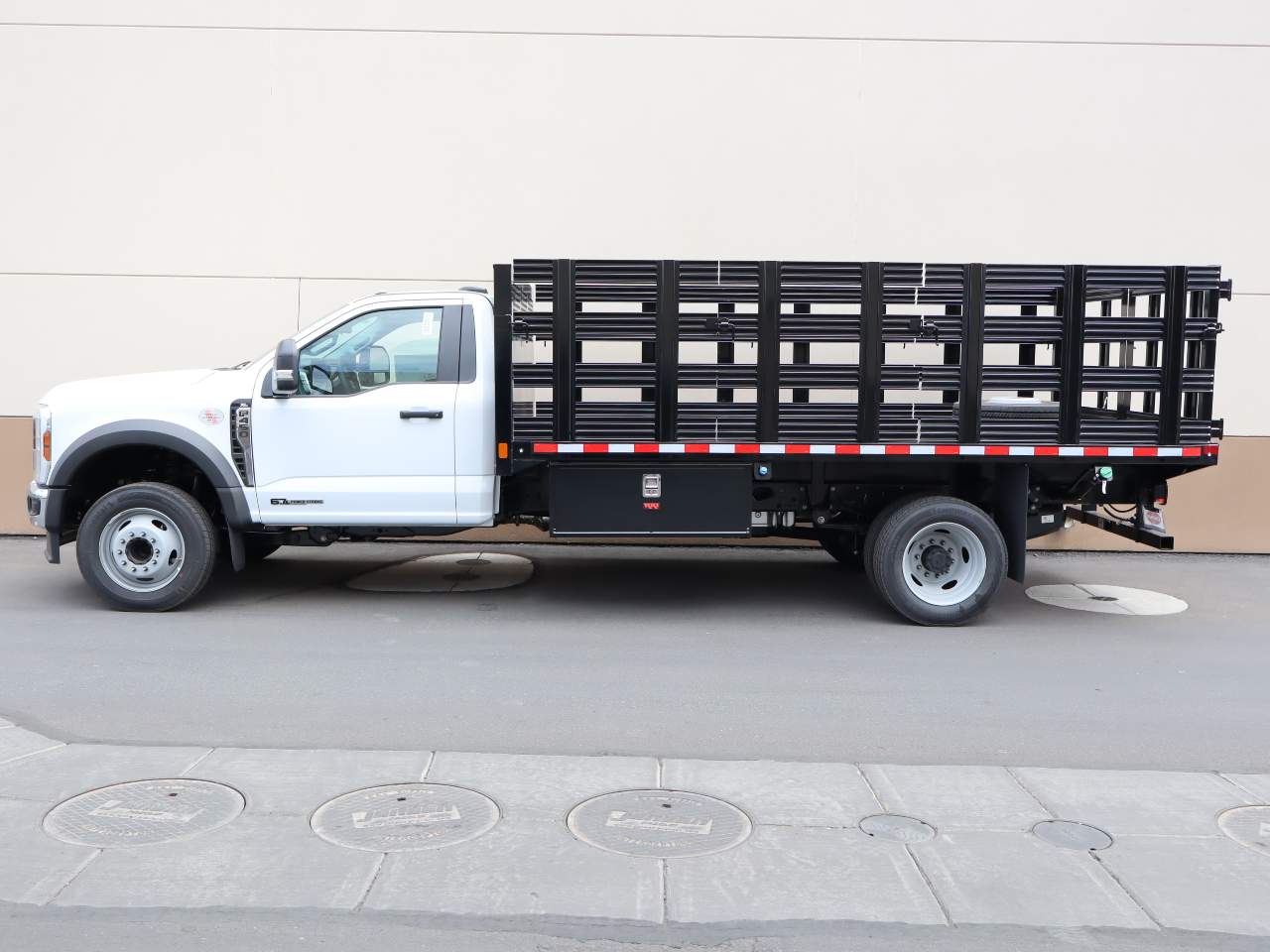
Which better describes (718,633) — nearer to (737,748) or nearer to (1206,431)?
(737,748)

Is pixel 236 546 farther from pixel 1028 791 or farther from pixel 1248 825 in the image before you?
pixel 1248 825

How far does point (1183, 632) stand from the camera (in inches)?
337

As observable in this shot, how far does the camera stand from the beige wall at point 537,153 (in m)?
12.0

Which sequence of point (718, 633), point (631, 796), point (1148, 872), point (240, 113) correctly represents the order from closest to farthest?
point (1148, 872)
point (631, 796)
point (718, 633)
point (240, 113)

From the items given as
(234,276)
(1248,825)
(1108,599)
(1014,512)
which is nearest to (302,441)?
(234,276)

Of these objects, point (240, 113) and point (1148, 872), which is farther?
point (240, 113)

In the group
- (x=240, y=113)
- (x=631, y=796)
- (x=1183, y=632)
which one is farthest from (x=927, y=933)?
(x=240, y=113)

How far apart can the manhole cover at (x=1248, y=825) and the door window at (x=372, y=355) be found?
5794mm

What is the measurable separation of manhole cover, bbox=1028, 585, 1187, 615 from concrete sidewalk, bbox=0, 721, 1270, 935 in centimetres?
400

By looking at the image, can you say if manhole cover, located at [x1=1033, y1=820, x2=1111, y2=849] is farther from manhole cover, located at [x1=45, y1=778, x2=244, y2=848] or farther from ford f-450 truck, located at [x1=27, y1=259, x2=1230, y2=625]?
ford f-450 truck, located at [x1=27, y1=259, x2=1230, y2=625]

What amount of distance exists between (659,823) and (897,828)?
0.97m

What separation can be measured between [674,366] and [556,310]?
0.93 meters

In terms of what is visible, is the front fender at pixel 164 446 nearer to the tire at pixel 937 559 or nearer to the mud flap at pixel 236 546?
the mud flap at pixel 236 546

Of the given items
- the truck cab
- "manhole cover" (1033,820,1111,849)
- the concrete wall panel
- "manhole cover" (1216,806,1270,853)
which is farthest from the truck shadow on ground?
"manhole cover" (1033,820,1111,849)
